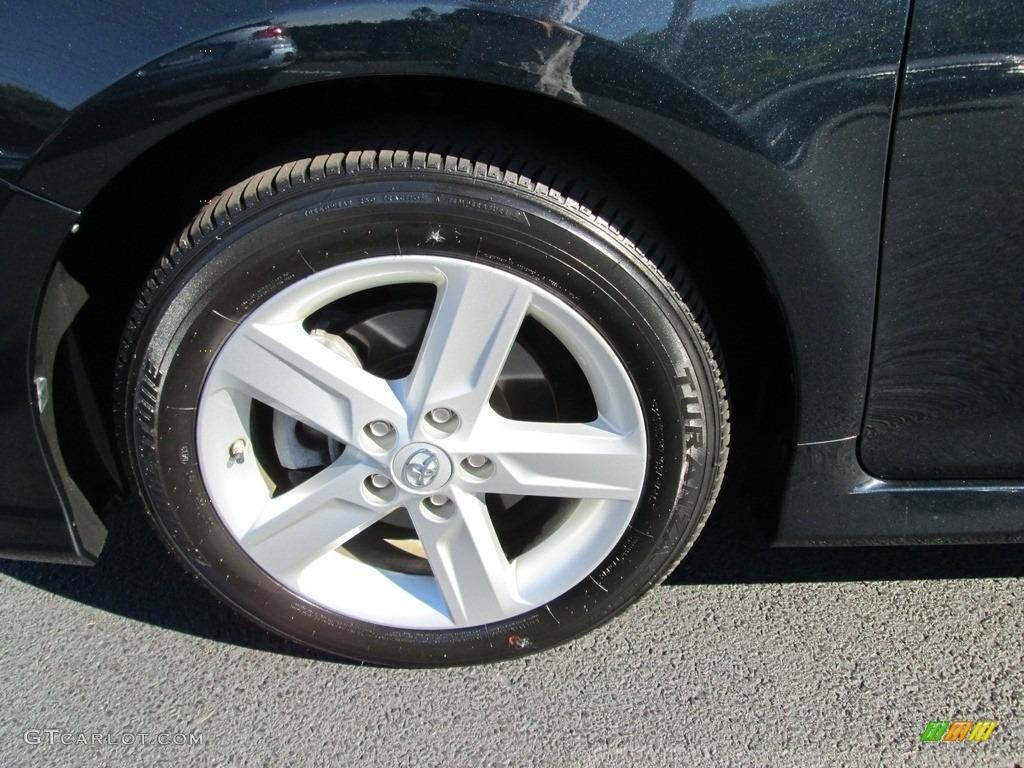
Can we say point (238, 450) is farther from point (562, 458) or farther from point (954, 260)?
point (954, 260)

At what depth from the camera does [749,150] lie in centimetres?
135

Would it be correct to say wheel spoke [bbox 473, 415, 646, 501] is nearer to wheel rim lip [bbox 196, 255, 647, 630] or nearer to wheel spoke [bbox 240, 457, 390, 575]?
wheel rim lip [bbox 196, 255, 647, 630]

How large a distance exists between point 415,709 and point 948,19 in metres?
1.47

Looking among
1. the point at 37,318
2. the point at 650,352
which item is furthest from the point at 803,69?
the point at 37,318

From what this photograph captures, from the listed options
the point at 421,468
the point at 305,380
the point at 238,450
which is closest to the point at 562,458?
the point at 421,468

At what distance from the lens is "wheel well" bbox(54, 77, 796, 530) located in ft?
5.01

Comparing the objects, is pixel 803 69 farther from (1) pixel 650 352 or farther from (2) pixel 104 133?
(2) pixel 104 133

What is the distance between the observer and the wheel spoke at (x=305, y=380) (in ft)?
5.08

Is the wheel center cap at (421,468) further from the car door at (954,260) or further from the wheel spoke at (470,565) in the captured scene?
the car door at (954,260)

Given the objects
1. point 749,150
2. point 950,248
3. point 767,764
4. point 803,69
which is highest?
point 803,69

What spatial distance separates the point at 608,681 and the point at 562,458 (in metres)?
0.50

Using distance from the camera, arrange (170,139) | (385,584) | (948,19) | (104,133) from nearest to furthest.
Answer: (948,19) < (104,133) < (170,139) < (385,584)

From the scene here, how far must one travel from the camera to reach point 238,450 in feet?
5.52

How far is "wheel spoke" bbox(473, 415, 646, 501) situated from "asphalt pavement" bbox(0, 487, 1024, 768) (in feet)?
1.39
